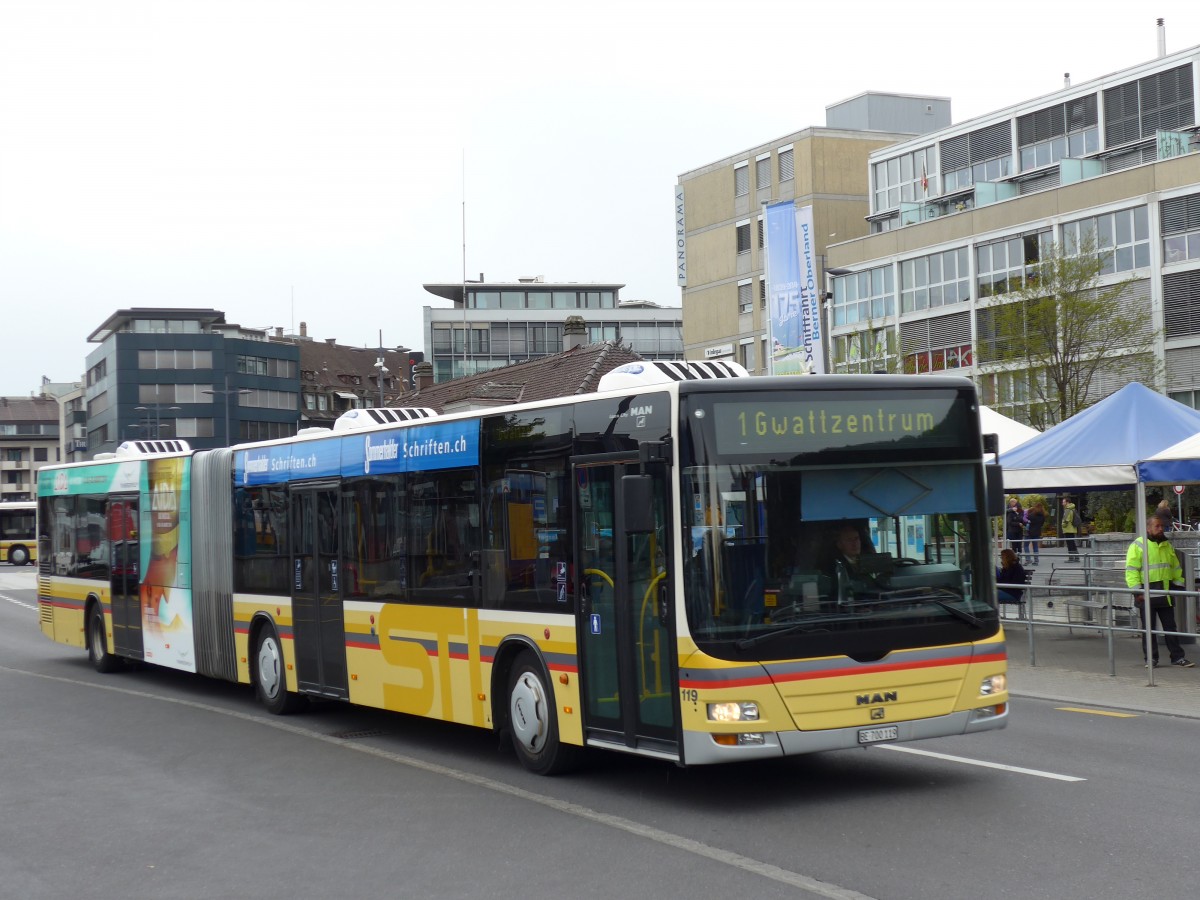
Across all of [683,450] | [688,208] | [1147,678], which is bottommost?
[1147,678]

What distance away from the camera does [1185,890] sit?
7.07 m

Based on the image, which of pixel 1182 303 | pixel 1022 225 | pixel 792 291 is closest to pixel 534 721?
pixel 792 291

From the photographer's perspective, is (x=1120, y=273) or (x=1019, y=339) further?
(x=1120, y=273)

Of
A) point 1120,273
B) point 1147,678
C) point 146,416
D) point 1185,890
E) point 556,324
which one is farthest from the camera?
point 146,416

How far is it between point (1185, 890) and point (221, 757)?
26.6 ft

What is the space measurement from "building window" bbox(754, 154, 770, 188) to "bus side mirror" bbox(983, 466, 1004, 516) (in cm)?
6668

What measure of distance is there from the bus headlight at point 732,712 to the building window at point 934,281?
186ft

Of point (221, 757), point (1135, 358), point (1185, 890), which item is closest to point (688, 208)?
point (1135, 358)

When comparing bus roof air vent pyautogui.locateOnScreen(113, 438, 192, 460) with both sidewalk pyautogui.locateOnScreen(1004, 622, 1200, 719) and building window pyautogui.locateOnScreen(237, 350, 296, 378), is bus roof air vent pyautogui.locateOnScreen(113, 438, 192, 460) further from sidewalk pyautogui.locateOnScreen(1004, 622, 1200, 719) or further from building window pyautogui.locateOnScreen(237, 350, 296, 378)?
building window pyautogui.locateOnScreen(237, 350, 296, 378)

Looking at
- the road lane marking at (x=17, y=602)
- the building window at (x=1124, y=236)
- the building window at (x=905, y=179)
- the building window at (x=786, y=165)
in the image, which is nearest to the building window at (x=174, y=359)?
the building window at (x=786, y=165)

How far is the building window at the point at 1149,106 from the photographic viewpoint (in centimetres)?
5716

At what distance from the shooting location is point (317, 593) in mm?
14680

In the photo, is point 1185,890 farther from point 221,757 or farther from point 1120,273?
point 1120,273

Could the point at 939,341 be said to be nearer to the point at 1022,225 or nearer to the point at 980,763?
the point at 1022,225
